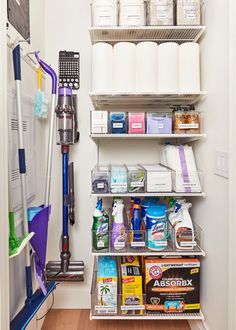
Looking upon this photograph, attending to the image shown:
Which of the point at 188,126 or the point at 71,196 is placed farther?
the point at 71,196

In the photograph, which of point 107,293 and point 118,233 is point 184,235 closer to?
point 118,233

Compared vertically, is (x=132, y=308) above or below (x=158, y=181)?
below

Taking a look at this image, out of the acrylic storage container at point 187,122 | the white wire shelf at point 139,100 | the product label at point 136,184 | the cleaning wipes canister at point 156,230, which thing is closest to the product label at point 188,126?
the acrylic storage container at point 187,122

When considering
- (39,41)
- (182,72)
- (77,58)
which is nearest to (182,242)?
(182,72)

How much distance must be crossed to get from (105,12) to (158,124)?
69 cm

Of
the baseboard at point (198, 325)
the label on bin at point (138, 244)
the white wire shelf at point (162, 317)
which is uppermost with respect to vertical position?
the label on bin at point (138, 244)

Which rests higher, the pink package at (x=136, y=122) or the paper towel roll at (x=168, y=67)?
the paper towel roll at (x=168, y=67)

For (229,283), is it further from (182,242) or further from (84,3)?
(84,3)

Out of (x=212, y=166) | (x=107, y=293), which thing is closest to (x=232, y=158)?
(x=212, y=166)

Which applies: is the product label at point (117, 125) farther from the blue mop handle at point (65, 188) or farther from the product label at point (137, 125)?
the blue mop handle at point (65, 188)

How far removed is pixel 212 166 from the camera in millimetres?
1385

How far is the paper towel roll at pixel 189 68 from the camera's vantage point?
4.76 ft

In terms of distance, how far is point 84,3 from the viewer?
186cm

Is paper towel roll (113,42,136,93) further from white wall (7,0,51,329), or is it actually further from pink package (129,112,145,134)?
white wall (7,0,51,329)
